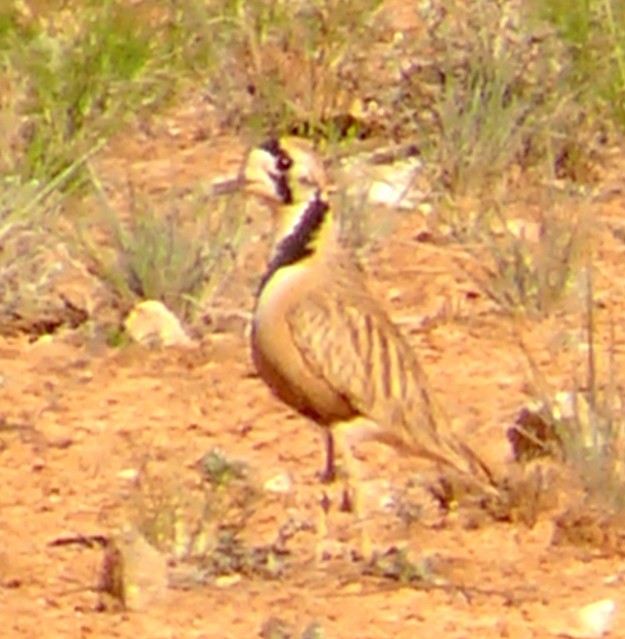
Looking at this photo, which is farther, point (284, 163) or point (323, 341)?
point (284, 163)

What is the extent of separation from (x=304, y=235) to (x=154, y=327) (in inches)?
54.2

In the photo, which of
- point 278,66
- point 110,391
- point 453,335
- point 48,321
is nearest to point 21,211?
point 48,321

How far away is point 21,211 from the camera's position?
7.40 m

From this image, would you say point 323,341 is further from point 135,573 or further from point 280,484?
point 135,573

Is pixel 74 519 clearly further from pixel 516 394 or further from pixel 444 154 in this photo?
pixel 444 154

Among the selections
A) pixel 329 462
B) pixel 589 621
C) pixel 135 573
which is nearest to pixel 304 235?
pixel 329 462

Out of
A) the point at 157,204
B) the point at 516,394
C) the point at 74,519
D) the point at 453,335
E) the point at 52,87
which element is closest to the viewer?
the point at 74,519

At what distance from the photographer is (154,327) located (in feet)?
23.9

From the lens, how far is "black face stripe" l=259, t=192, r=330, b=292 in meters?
5.99

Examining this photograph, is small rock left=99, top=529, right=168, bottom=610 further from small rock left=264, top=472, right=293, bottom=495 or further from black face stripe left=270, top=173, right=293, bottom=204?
black face stripe left=270, top=173, right=293, bottom=204

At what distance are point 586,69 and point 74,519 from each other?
3.36 meters

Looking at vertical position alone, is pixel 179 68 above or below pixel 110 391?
above

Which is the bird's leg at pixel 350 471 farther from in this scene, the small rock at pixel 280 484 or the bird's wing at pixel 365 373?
the small rock at pixel 280 484

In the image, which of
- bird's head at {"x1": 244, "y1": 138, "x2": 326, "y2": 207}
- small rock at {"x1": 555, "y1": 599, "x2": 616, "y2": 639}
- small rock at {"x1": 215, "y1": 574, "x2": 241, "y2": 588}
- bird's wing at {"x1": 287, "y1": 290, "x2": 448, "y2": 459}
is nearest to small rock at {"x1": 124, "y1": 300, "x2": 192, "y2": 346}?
bird's head at {"x1": 244, "y1": 138, "x2": 326, "y2": 207}
